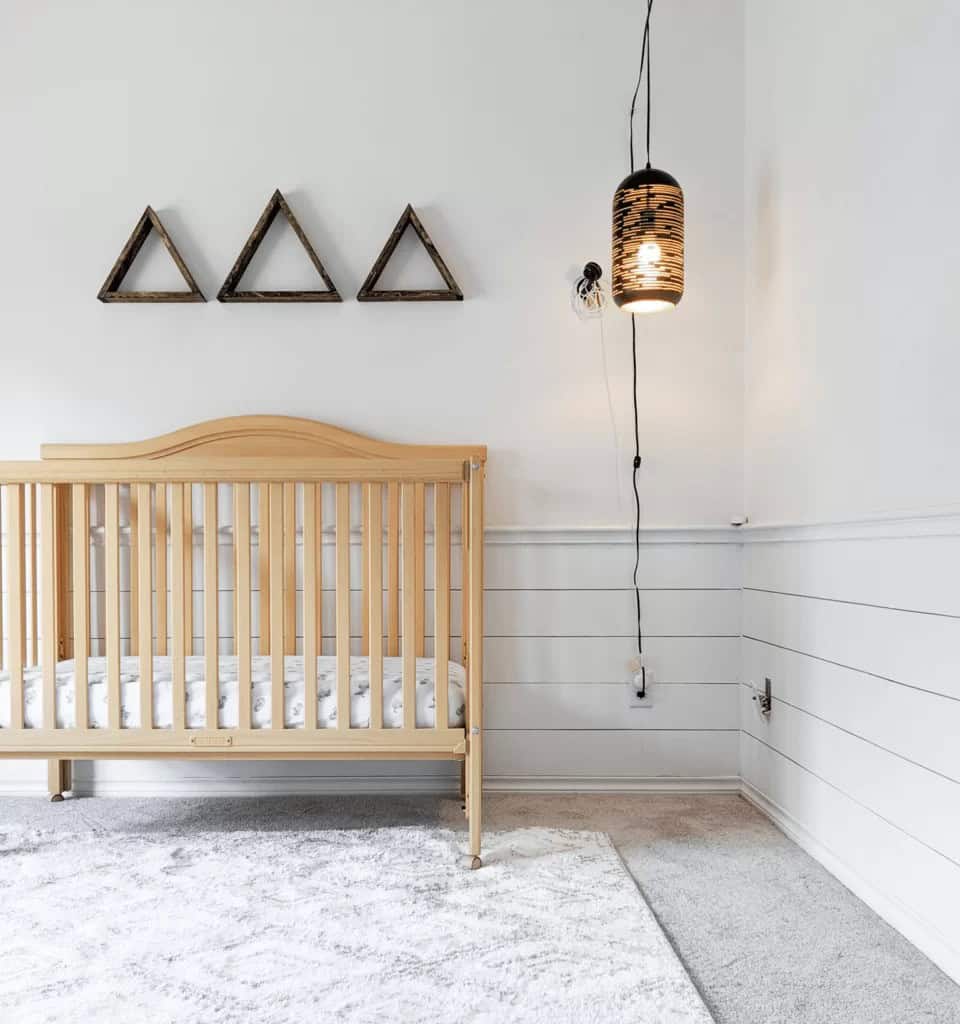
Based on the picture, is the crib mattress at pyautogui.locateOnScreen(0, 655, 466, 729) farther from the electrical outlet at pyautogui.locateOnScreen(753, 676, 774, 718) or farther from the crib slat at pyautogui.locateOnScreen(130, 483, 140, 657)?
the electrical outlet at pyautogui.locateOnScreen(753, 676, 774, 718)

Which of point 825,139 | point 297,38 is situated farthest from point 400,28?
point 825,139

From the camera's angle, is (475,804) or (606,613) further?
(606,613)

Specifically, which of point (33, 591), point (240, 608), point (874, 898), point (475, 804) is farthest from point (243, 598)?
point (874, 898)

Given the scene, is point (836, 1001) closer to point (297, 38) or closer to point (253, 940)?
point (253, 940)

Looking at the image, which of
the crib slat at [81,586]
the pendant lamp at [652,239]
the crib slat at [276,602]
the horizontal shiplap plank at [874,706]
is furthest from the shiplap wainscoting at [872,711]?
the crib slat at [81,586]

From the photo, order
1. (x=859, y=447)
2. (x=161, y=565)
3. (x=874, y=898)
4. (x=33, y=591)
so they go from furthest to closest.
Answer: (x=161, y=565)
(x=33, y=591)
(x=859, y=447)
(x=874, y=898)

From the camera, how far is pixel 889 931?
1.57 metres

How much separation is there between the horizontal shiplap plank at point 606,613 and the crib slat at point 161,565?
905mm

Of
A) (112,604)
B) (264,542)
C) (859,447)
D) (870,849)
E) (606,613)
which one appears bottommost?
(870,849)

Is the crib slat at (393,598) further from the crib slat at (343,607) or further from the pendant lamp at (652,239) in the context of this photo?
the pendant lamp at (652,239)

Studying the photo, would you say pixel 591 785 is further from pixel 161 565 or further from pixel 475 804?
pixel 161 565

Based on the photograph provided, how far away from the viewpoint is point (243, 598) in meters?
Result: 1.83

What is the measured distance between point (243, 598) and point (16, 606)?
0.49 metres

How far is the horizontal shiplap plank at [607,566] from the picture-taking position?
248 cm
